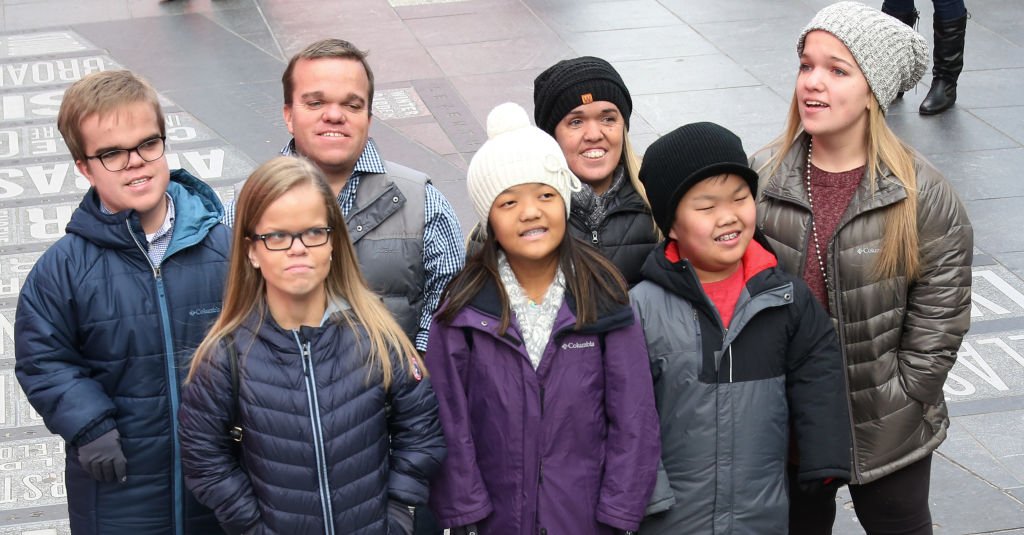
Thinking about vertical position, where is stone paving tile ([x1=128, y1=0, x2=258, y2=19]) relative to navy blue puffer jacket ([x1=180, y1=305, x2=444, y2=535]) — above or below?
above

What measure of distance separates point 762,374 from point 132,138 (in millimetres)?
1897

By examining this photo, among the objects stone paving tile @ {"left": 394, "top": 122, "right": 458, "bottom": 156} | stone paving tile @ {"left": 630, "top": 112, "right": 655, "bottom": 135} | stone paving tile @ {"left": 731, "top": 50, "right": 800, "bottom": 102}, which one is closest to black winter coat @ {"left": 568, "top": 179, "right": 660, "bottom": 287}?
stone paving tile @ {"left": 394, "top": 122, "right": 458, "bottom": 156}

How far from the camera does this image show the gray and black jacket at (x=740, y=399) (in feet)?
11.9

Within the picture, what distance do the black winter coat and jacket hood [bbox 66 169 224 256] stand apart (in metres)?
1.13

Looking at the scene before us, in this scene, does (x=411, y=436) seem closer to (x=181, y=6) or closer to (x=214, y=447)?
(x=214, y=447)

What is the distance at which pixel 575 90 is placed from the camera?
13.6ft

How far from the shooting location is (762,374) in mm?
3643

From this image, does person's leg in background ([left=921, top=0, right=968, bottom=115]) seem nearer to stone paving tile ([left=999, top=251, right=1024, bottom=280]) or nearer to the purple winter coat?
stone paving tile ([left=999, top=251, right=1024, bottom=280])

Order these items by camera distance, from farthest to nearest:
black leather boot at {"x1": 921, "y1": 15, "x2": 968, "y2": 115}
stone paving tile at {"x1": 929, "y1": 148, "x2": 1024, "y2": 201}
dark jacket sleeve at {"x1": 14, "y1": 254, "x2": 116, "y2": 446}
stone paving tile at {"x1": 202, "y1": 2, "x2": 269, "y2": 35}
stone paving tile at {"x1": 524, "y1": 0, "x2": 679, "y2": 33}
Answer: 1. stone paving tile at {"x1": 202, "y1": 2, "x2": 269, "y2": 35}
2. stone paving tile at {"x1": 524, "y1": 0, "x2": 679, "y2": 33}
3. black leather boot at {"x1": 921, "y1": 15, "x2": 968, "y2": 115}
4. stone paving tile at {"x1": 929, "y1": 148, "x2": 1024, "y2": 201}
5. dark jacket sleeve at {"x1": 14, "y1": 254, "x2": 116, "y2": 446}

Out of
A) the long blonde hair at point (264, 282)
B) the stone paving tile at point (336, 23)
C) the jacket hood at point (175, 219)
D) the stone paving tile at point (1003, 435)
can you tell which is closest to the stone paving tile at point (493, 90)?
the stone paving tile at point (336, 23)

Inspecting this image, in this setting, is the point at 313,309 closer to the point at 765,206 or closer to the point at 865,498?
the point at 765,206

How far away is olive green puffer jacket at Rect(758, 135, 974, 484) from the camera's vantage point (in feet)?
12.6

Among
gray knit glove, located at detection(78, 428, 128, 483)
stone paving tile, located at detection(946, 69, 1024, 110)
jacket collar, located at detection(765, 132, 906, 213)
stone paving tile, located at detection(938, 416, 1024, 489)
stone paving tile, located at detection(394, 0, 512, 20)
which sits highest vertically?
stone paving tile, located at detection(394, 0, 512, 20)

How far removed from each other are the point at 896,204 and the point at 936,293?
31 centimetres
